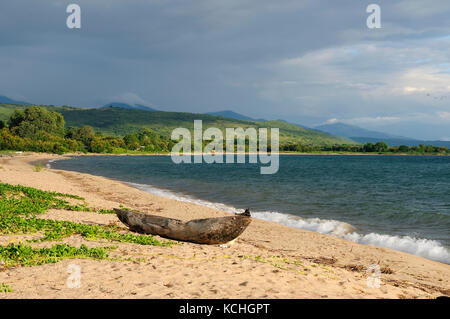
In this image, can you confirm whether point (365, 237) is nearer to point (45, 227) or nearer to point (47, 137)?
point (45, 227)

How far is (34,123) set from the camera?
Result: 123 metres

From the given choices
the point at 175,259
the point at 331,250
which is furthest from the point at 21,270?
the point at 331,250

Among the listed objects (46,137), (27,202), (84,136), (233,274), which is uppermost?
(84,136)

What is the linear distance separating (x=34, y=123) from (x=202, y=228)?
439 feet

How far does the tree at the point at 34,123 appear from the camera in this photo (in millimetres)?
116250

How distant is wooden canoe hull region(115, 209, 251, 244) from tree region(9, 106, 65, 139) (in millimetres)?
123777

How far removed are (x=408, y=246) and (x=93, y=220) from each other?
15662 millimetres

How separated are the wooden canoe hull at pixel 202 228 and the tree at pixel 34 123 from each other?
123777mm

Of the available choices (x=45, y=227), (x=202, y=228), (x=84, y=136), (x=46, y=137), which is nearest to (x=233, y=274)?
(x=202, y=228)

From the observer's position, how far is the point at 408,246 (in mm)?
15836

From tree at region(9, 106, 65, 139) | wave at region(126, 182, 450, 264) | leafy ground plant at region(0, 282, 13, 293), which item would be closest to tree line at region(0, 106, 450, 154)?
tree at region(9, 106, 65, 139)

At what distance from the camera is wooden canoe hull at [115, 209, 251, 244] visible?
40.0 feet

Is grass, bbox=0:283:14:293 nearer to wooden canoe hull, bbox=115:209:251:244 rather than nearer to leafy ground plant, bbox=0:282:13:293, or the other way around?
leafy ground plant, bbox=0:282:13:293
